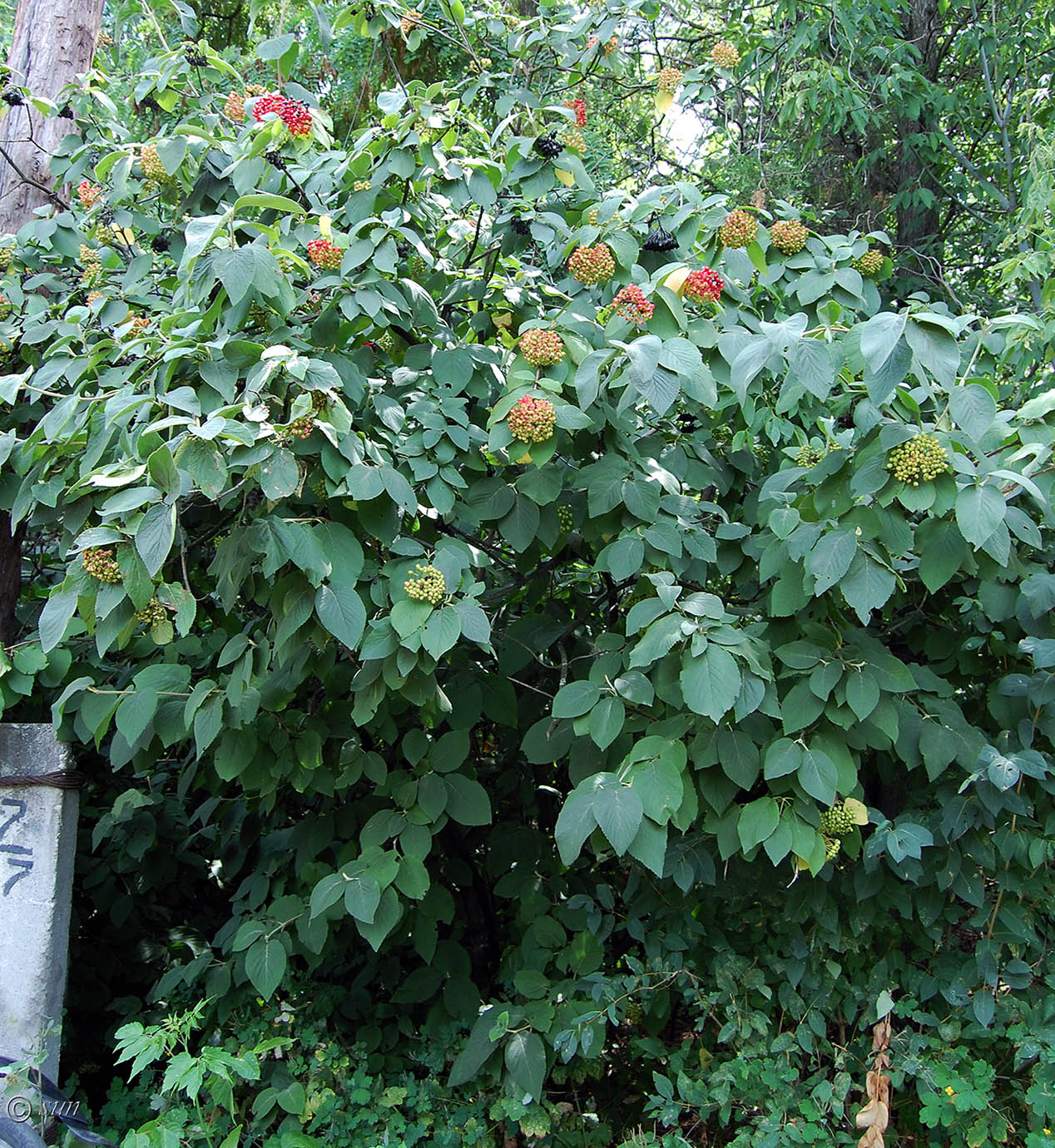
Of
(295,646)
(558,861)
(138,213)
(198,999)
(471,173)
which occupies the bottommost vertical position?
(198,999)

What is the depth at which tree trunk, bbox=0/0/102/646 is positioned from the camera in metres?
2.93

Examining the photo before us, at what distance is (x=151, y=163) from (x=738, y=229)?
132 centimetres

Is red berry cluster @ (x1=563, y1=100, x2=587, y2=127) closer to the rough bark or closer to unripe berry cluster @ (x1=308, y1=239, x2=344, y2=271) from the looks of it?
unripe berry cluster @ (x1=308, y1=239, x2=344, y2=271)

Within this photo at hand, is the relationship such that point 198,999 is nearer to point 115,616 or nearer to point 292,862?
point 292,862

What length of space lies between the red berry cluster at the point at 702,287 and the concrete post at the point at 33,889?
72.2 inches

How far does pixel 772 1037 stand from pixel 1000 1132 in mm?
507

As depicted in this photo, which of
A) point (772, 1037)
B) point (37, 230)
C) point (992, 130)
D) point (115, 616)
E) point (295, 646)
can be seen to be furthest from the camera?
point (992, 130)

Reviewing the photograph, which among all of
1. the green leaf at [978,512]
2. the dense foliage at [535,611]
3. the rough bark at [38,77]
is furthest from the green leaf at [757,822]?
the rough bark at [38,77]

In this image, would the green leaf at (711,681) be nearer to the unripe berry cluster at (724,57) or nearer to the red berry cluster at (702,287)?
the red berry cluster at (702,287)

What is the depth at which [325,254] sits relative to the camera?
2109mm

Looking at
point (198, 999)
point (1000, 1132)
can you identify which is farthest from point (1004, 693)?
point (198, 999)

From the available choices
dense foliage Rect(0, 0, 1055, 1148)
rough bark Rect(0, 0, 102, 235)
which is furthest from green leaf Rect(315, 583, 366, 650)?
rough bark Rect(0, 0, 102, 235)

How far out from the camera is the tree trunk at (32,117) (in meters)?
2.93

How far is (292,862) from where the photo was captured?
118 inches
